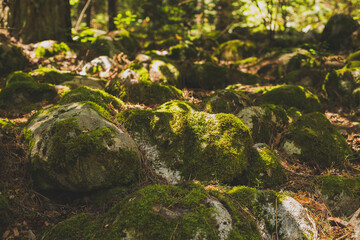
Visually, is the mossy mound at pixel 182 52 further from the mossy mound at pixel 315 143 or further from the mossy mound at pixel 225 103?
the mossy mound at pixel 315 143

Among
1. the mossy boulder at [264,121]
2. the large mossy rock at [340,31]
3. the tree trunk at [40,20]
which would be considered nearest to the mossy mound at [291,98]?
the mossy boulder at [264,121]

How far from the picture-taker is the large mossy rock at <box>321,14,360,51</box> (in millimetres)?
9773

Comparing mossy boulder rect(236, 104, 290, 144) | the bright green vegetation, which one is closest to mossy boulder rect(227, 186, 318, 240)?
mossy boulder rect(236, 104, 290, 144)

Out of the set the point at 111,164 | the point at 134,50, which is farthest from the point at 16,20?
the point at 111,164

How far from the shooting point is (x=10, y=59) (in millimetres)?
6305

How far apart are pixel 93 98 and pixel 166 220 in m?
2.86

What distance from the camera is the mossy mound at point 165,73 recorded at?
20.6 ft

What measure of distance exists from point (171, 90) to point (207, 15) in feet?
28.1

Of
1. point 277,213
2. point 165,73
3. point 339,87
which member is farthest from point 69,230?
point 339,87

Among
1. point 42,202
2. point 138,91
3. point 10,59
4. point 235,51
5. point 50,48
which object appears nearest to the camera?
point 42,202

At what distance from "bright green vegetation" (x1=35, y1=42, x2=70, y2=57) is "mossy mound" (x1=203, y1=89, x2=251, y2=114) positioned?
5.29m

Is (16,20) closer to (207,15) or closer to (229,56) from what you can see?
(229,56)

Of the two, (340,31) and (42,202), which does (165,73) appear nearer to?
(42,202)

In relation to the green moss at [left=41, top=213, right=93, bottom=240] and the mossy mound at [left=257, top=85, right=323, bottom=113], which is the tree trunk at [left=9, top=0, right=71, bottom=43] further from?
the green moss at [left=41, top=213, right=93, bottom=240]
